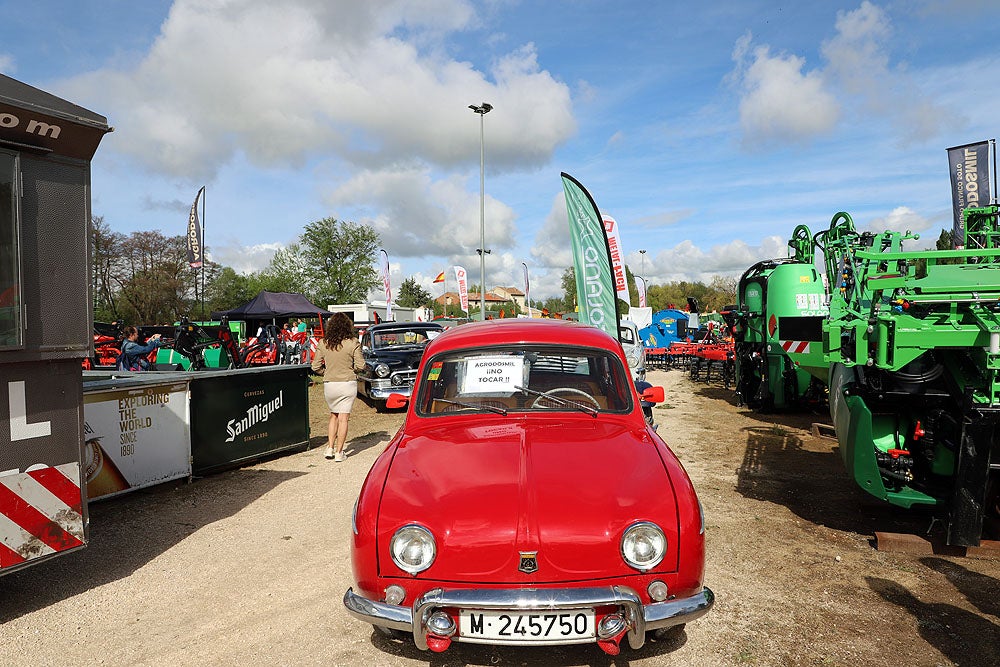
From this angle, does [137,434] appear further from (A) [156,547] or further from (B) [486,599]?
(B) [486,599]

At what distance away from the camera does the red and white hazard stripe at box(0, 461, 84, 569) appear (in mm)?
3660

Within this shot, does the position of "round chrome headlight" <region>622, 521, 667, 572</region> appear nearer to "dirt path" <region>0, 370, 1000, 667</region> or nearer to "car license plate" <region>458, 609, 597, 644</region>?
"car license plate" <region>458, 609, 597, 644</region>

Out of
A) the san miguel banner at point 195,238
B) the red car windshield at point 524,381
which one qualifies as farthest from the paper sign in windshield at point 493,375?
the san miguel banner at point 195,238

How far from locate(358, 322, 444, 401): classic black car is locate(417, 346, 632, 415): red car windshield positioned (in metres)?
7.09

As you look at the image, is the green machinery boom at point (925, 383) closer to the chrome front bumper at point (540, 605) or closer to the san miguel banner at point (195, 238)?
the chrome front bumper at point (540, 605)

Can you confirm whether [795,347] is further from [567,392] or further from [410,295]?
[410,295]

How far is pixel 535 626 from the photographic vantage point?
2613 mm

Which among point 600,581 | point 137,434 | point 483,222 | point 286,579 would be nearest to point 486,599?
point 600,581

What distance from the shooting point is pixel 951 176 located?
59.5 ft

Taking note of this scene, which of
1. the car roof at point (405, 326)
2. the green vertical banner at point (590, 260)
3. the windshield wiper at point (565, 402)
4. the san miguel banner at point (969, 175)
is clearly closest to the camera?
the windshield wiper at point (565, 402)

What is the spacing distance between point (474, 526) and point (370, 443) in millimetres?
6953

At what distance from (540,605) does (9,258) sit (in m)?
3.56

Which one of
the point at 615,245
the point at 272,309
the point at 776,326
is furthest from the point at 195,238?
the point at 776,326

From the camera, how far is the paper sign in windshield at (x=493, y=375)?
160 inches
